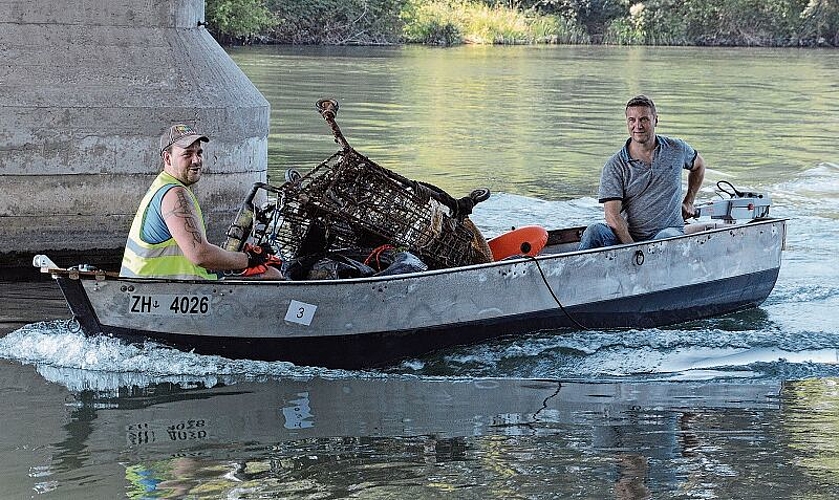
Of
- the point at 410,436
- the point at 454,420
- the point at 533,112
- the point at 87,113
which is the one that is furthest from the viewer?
the point at 533,112

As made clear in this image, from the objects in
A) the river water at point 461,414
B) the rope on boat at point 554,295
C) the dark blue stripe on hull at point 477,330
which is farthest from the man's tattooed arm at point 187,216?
the rope on boat at point 554,295

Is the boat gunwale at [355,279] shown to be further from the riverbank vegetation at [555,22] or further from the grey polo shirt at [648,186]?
the riverbank vegetation at [555,22]

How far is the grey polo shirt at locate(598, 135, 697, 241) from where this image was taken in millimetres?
9750

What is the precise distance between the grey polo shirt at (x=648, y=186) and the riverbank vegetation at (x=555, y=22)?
4900 cm

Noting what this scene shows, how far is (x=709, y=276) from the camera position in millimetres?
10211

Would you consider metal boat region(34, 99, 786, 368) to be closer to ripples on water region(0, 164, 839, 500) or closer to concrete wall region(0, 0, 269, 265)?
ripples on water region(0, 164, 839, 500)

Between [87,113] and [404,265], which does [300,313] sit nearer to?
[404,265]

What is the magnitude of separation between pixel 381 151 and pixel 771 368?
40.5ft

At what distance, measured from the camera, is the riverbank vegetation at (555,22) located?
60.4m

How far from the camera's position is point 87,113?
11578 mm

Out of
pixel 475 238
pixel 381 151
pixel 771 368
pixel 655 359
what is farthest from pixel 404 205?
pixel 381 151

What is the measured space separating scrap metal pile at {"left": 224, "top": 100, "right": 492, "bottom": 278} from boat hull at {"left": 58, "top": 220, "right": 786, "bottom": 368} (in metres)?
0.48

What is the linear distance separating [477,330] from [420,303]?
526mm

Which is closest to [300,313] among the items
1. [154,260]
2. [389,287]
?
[389,287]
